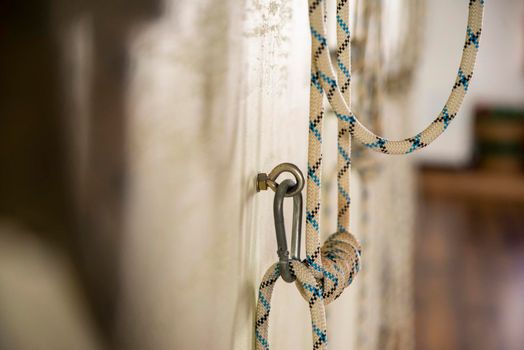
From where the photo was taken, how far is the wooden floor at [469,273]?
2.69 metres

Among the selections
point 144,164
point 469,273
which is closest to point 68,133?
point 144,164

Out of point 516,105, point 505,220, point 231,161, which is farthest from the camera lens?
point 516,105

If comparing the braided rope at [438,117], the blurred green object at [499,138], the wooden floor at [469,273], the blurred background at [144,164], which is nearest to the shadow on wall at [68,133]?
the blurred background at [144,164]

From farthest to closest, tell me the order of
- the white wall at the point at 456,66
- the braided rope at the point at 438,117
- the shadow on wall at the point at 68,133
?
the white wall at the point at 456,66
the braided rope at the point at 438,117
the shadow on wall at the point at 68,133

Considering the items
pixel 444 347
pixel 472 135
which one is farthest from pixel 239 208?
pixel 472 135

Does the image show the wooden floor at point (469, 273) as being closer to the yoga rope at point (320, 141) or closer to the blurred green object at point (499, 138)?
the blurred green object at point (499, 138)

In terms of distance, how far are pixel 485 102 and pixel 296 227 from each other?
4945 mm

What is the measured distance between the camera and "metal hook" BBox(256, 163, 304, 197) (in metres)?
0.43

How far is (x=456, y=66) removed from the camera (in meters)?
5.08

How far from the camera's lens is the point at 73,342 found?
0.27 meters

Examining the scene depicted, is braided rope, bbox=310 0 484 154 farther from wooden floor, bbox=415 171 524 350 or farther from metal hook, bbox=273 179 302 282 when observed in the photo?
wooden floor, bbox=415 171 524 350

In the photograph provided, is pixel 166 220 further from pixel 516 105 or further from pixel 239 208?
pixel 516 105

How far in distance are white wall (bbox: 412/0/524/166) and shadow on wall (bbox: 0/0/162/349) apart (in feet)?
16.0

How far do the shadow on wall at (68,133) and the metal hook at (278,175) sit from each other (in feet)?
0.55
